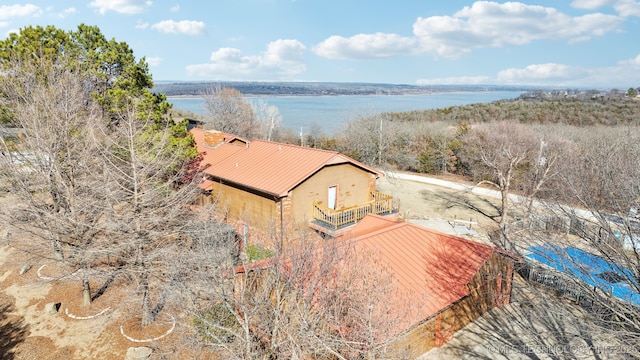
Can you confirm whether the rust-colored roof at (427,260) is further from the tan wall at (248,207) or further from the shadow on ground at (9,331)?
the shadow on ground at (9,331)

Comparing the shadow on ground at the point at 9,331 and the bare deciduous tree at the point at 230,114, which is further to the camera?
the bare deciduous tree at the point at 230,114

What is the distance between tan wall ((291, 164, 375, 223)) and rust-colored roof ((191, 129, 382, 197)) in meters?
0.52

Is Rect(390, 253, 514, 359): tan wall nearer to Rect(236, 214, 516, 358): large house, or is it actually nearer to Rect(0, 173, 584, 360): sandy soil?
Rect(236, 214, 516, 358): large house

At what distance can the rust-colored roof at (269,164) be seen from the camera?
767 inches

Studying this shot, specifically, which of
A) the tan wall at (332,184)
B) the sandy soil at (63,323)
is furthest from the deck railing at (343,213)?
the sandy soil at (63,323)

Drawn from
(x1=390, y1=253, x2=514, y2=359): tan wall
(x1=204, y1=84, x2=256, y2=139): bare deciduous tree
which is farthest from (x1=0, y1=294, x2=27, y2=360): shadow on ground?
(x1=204, y1=84, x2=256, y2=139): bare deciduous tree

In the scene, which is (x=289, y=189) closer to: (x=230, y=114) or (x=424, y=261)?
(x=424, y=261)

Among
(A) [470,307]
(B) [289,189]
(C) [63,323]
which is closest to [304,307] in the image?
(A) [470,307]

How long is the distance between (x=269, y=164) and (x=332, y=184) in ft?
12.7

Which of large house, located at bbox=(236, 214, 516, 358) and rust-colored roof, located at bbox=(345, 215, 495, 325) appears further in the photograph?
rust-colored roof, located at bbox=(345, 215, 495, 325)

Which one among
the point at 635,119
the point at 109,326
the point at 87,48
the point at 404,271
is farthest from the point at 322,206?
the point at 635,119

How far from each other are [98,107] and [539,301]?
22.4 meters

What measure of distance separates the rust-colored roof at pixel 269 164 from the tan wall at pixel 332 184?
0.52 m

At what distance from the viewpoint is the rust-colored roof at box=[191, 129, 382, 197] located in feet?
63.9
